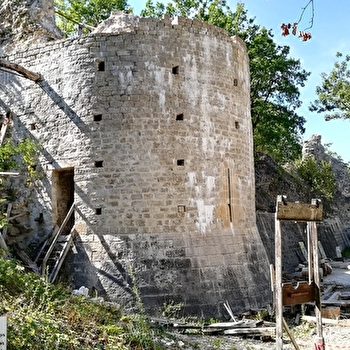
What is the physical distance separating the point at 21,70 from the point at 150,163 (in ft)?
12.7

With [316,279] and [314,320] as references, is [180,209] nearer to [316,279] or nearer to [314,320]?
[314,320]

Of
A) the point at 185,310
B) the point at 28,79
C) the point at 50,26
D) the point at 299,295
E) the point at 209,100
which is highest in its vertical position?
the point at 50,26

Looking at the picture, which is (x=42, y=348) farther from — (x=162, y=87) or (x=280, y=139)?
(x=280, y=139)

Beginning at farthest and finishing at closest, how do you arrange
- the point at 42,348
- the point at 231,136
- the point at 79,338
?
1. the point at 231,136
2. the point at 79,338
3. the point at 42,348

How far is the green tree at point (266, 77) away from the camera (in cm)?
2111

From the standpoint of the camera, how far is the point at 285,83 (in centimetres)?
2192

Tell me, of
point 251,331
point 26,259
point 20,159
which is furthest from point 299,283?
point 20,159

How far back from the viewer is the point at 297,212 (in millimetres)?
5633

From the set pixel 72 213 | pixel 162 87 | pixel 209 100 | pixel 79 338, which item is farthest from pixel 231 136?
pixel 79 338

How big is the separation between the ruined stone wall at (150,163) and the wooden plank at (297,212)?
438 cm

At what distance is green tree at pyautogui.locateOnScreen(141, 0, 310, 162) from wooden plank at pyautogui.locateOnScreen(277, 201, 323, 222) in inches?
597

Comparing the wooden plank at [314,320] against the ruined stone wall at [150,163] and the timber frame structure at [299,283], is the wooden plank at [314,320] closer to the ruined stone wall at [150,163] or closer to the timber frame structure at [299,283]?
the ruined stone wall at [150,163]

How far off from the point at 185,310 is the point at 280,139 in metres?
13.4

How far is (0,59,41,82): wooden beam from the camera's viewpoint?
1075cm
